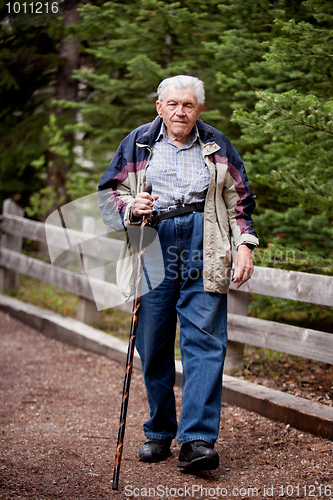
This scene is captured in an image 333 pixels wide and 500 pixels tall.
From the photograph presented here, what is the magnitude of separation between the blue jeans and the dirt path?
0.28 metres

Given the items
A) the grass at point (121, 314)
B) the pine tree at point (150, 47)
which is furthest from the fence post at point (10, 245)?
the pine tree at point (150, 47)

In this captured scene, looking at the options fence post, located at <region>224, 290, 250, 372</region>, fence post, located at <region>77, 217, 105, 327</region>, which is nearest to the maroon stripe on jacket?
fence post, located at <region>224, 290, 250, 372</region>

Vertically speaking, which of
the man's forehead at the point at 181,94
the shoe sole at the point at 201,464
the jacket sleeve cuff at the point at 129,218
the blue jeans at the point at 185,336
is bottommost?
the shoe sole at the point at 201,464

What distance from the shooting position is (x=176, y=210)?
8.93ft

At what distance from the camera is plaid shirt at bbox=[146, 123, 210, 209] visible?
2.71 metres

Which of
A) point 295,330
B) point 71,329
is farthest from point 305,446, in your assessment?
point 71,329

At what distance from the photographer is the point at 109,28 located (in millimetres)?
6047

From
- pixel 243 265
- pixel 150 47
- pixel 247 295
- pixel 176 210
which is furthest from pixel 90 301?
pixel 243 265

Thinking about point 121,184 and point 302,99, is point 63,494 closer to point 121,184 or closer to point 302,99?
point 121,184

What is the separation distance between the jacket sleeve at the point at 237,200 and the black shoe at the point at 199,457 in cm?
113

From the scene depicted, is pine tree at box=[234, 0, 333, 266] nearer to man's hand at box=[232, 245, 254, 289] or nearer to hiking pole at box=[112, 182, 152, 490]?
man's hand at box=[232, 245, 254, 289]

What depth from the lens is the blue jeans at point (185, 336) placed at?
266 cm

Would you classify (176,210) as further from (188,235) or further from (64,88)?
(64,88)

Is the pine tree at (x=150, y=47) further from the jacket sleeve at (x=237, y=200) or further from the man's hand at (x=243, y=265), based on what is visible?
the man's hand at (x=243, y=265)
